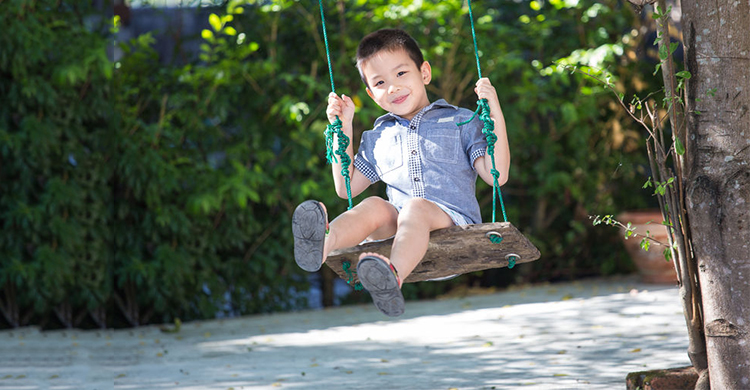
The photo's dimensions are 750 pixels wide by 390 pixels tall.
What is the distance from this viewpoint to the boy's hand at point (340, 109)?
2900 mm

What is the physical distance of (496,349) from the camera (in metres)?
4.39

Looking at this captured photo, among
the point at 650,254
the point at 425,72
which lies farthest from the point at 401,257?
the point at 650,254

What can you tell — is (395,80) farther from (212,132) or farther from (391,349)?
(212,132)

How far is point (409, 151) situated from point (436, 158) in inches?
4.2

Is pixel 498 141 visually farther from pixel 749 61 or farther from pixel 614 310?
pixel 614 310

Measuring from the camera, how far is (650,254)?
6.63 meters

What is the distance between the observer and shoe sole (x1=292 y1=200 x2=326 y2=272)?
8.32 ft

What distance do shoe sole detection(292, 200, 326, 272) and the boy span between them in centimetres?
10

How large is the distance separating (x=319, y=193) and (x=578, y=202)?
102 inches

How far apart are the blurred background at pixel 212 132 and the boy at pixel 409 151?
271cm

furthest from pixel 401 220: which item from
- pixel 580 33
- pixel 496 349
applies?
pixel 580 33

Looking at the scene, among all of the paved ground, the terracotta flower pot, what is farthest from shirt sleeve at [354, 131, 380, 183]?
the terracotta flower pot

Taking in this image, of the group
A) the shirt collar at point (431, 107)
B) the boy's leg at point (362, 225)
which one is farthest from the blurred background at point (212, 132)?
the boy's leg at point (362, 225)

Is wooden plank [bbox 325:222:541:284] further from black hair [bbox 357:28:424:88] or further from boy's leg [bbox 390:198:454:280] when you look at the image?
black hair [bbox 357:28:424:88]
